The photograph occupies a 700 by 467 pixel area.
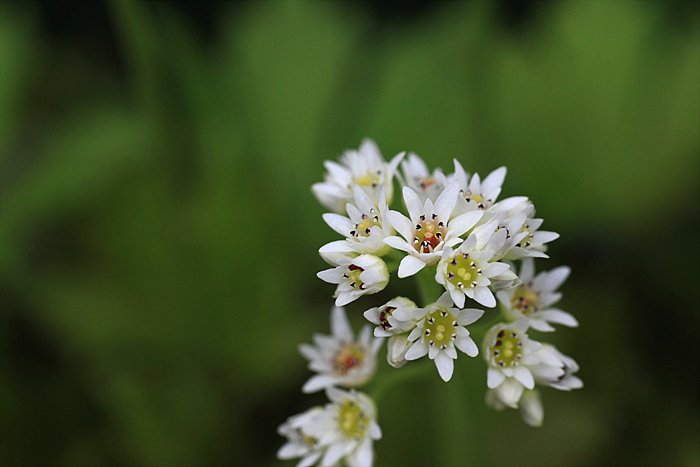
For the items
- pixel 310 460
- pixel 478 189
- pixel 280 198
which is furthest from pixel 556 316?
pixel 280 198

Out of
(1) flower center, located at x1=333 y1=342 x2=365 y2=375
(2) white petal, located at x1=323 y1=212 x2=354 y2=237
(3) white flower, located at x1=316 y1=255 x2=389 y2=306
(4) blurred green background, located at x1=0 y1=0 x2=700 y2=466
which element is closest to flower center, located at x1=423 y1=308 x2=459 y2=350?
(3) white flower, located at x1=316 y1=255 x2=389 y2=306

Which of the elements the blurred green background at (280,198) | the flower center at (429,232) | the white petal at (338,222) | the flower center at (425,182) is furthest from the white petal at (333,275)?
the blurred green background at (280,198)

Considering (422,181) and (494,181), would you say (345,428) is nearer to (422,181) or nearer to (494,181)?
(422,181)

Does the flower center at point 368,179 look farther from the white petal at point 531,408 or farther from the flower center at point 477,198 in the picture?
the white petal at point 531,408

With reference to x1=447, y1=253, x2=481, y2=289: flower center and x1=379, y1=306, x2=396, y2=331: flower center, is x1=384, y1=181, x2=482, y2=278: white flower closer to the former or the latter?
x1=447, y1=253, x2=481, y2=289: flower center

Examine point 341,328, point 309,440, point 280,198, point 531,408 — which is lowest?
point 531,408

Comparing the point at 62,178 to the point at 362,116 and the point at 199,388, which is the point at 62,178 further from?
the point at 362,116
